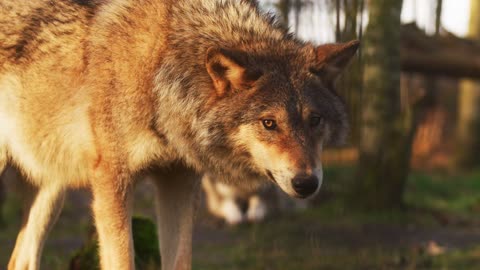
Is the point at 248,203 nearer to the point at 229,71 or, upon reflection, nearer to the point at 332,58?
the point at 332,58

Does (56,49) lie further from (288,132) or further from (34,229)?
(288,132)

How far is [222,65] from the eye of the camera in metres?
4.39

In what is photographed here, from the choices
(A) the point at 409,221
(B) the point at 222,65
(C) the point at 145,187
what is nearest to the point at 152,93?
(B) the point at 222,65

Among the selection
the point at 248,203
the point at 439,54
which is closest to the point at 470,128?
the point at 439,54

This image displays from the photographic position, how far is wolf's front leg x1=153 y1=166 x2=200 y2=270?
4965mm

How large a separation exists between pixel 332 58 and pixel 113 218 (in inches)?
62.9

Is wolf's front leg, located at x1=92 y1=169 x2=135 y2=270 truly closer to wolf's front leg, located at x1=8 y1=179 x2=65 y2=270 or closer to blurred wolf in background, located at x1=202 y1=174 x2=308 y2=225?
wolf's front leg, located at x1=8 y1=179 x2=65 y2=270

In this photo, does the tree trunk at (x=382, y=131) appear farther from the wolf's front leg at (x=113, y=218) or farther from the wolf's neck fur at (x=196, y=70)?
the wolf's front leg at (x=113, y=218)

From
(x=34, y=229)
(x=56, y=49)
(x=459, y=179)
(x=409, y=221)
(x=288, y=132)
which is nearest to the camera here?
(x=288, y=132)

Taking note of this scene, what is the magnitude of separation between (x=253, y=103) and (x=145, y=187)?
9022mm

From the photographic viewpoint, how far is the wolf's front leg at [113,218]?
4.59m

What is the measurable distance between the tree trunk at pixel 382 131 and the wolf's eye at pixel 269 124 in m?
5.30

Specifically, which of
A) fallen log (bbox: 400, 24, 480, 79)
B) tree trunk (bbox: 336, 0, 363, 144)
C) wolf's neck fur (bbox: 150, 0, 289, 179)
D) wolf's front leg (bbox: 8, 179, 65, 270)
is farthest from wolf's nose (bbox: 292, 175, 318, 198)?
fallen log (bbox: 400, 24, 480, 79)

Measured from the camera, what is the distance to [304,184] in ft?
13.1
